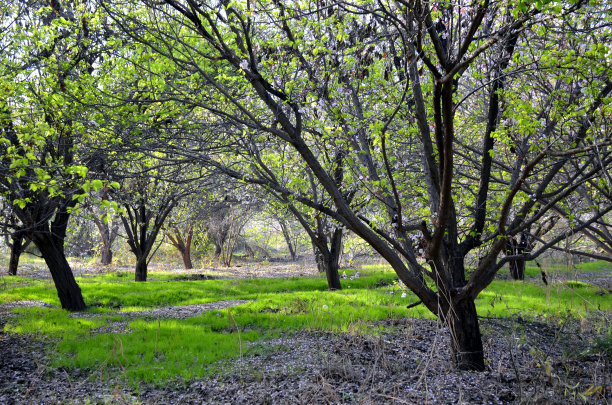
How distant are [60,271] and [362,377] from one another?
8.87 m

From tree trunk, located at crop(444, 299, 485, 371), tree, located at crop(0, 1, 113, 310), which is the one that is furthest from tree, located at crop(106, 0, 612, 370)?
tree, located at crop(0, 1, 113, 310)

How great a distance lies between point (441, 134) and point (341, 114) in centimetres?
174

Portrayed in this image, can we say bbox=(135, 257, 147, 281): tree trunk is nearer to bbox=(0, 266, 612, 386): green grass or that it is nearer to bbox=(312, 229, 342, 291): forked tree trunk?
bbox=(0, 266, 612, 386): green grass

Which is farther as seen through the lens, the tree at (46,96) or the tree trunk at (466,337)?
the tree at (46,96)

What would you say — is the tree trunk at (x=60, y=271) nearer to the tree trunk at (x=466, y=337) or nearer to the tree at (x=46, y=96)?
the tree at (x=46, y=96)

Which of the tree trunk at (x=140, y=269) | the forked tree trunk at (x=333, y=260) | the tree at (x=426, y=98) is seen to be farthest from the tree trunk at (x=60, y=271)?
the forked tree trunk at (x=333, y=260)

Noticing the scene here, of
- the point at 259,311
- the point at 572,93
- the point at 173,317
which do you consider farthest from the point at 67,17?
the point at 572,93

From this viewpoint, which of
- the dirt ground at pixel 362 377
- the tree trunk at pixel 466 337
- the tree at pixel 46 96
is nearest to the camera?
the dirt ground at pixel 362 377

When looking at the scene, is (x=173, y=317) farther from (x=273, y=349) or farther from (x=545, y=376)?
(x=545, y=376)

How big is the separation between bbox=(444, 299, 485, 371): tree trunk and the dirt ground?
0.16m

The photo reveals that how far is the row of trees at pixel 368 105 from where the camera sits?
485cm

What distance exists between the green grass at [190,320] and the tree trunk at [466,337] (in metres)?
0.48

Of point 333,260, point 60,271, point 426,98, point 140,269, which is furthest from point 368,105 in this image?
point 140,269

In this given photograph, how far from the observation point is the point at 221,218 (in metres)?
28.8
